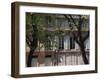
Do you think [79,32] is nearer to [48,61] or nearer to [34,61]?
[48,61]

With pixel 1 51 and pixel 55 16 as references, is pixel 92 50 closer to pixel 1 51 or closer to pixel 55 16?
pixel 55 16

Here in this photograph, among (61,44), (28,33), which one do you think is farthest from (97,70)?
(28,33)

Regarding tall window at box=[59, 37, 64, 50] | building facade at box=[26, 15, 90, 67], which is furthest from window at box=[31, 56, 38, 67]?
tall window at box=[59, 37, 64, 50]

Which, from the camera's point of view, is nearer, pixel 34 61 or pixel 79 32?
pixel 34 61

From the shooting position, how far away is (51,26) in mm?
2195

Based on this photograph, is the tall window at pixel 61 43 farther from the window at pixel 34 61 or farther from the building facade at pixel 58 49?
the window at pixel 34 61

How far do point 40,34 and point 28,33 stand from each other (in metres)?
0.11

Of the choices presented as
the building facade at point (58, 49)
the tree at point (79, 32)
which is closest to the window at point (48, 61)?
the building facade at point (58, 49)

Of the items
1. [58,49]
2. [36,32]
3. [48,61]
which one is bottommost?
[48,61]

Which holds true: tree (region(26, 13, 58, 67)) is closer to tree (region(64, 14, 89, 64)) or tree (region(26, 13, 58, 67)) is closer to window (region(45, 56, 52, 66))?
window (region(45, 56, 52, 66))

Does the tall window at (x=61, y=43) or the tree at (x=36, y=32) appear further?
the tall window at (x=61, y=43)

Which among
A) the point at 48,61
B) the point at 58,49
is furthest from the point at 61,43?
the point at 48,61

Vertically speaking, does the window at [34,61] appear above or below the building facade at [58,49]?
below

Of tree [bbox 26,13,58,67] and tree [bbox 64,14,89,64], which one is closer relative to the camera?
tree [bbox 26,13,58,67]
